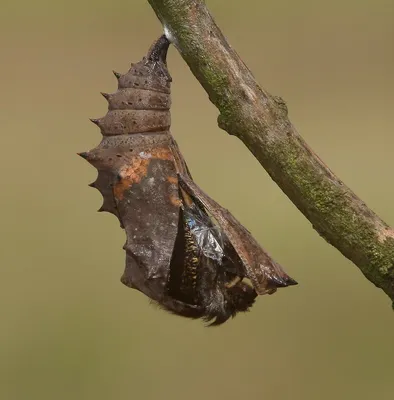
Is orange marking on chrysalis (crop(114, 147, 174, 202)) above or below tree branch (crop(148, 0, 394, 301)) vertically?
below

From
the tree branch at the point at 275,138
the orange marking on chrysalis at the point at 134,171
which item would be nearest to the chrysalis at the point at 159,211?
the orange marking on chrysalis at the point at 134,171

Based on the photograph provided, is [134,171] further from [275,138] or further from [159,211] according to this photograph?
[275,138]

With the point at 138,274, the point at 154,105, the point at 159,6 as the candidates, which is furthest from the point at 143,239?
the point at 159,6

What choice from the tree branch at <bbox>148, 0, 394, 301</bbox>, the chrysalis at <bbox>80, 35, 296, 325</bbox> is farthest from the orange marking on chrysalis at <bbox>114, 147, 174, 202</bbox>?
the tree branch at <bbox>148, 0, 394, 301</bbox>

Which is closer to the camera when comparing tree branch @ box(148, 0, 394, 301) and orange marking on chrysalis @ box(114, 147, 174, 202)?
tree branch @ box(148, 0, 394, 301)

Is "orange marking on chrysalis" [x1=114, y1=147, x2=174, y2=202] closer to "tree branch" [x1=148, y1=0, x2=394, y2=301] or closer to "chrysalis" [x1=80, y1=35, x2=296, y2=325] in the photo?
"chrysalis" [x1=80, y1=35, x2=296, y2=325]

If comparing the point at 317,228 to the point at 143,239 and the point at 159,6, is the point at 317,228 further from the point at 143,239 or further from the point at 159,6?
the point at 159,6

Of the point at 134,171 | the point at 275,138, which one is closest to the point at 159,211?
the point at 134,171
